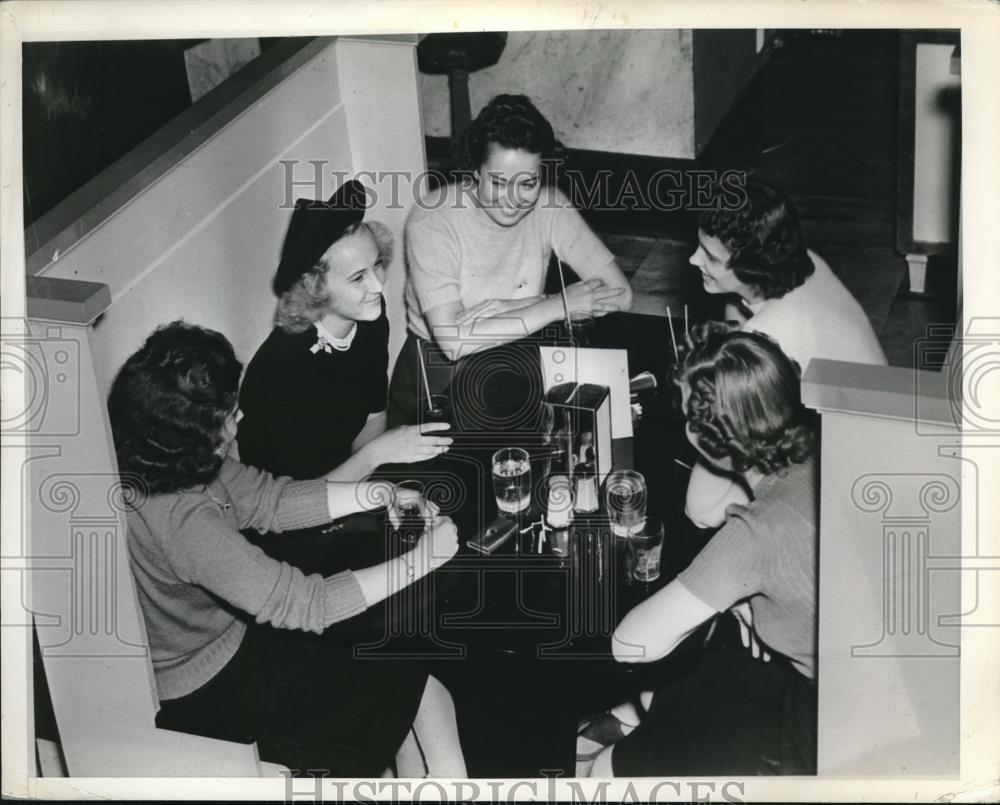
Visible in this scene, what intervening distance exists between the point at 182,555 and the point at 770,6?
1378mm

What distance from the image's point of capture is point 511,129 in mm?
2088

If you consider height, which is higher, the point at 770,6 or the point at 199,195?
the point at 770,6

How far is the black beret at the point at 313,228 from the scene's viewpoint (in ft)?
6.82

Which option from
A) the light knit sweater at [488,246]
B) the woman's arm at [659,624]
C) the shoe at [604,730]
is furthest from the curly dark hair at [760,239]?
the shoe at [604,730]

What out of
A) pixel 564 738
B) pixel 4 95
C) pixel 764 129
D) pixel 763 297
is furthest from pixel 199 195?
pixel 764 129

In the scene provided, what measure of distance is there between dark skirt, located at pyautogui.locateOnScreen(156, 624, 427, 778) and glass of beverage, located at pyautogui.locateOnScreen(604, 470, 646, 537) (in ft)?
1.48

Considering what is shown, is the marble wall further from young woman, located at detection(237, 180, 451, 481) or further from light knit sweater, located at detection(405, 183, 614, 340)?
young woman, located at detection(237, 180, 451, 481)

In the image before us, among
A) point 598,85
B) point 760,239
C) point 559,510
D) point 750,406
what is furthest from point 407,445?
point 598,85

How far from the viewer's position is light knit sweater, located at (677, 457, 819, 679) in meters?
1.86

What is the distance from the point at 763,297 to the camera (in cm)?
204

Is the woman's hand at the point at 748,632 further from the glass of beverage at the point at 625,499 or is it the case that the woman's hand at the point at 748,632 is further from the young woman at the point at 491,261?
the young woman at the point at 491,261

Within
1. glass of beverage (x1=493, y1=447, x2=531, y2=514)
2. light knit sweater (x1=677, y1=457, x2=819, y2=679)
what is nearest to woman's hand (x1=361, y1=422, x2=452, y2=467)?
glass of beverage (x1=493, y1=447, x2=531, y2=514)

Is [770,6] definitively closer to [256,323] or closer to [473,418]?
[473,418]

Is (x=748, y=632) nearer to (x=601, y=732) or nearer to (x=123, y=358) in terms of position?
(x=601, y=732)
